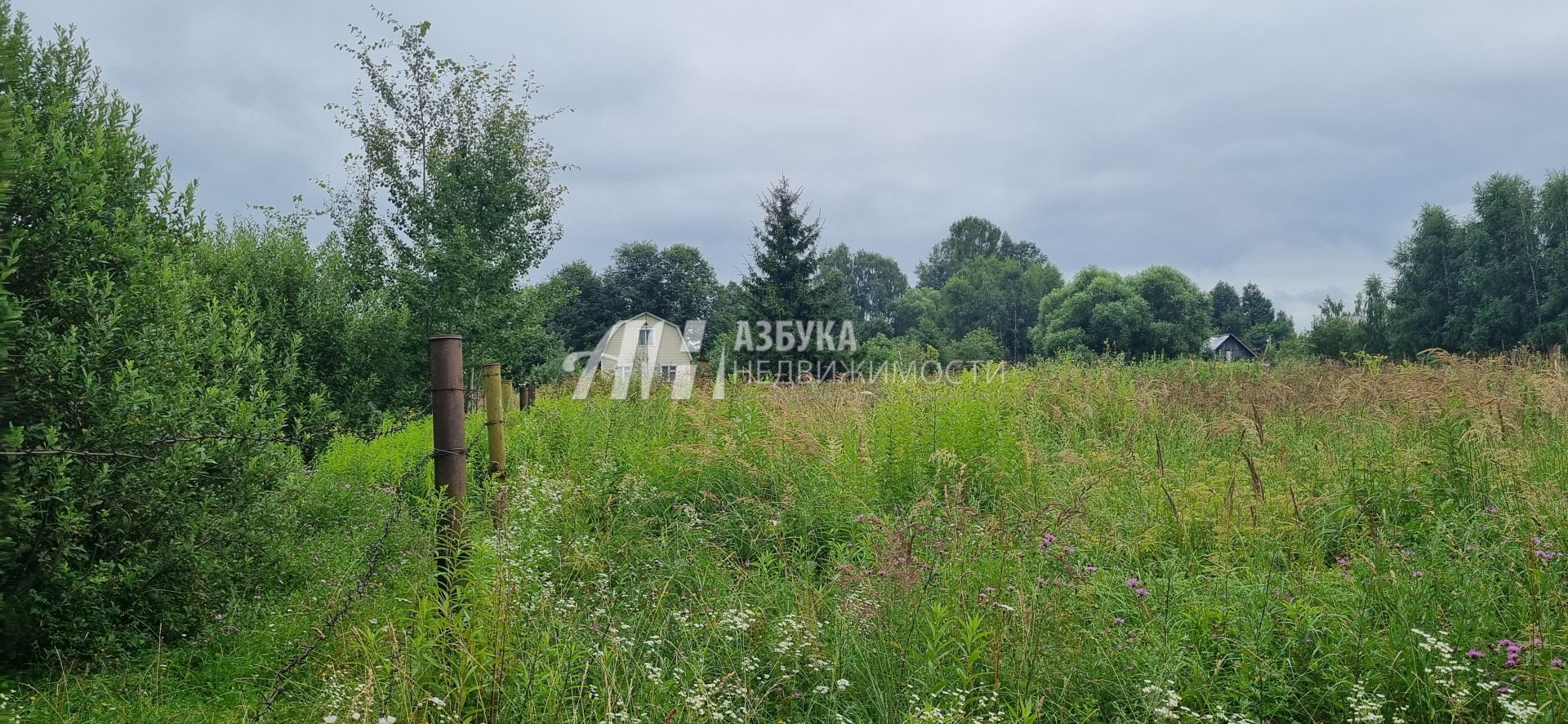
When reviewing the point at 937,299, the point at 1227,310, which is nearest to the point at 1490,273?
the point at 937,299

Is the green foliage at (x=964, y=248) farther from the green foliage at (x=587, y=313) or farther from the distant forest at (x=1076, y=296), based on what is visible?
the green foliage at (x=587, y=313)

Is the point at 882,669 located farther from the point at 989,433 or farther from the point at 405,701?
the point at 989,433

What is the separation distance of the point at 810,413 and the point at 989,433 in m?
1.97

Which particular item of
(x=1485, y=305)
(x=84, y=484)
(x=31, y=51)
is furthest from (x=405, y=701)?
(x=1485, y=305)

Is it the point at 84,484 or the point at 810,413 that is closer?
the point at 84,484

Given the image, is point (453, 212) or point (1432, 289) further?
point (1432, 289)

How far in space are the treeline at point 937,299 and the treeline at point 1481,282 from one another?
523cm

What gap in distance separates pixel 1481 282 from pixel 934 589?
47.9 m

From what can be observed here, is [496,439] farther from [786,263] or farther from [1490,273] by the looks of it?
[1490,273]

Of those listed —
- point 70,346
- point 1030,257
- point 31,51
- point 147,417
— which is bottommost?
point 147,417

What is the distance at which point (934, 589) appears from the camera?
146 inches

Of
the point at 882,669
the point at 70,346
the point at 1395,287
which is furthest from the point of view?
the point at 1395,287

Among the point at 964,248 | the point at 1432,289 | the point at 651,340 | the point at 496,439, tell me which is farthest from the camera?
the point at 964,248

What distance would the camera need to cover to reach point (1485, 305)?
38.8 meters
